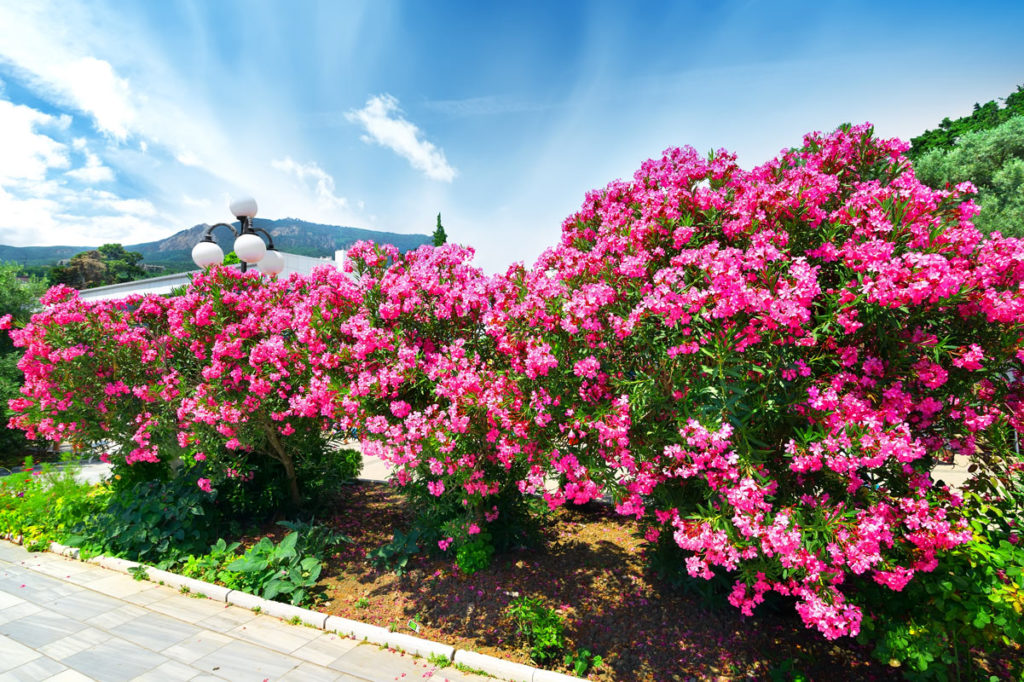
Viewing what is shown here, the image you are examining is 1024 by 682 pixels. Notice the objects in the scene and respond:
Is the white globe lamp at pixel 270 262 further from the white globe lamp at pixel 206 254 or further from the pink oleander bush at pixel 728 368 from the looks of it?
the pink oleander bush at pixel 728 368

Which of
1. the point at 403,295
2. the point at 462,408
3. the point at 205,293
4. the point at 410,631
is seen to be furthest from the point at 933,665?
the point at 205,293

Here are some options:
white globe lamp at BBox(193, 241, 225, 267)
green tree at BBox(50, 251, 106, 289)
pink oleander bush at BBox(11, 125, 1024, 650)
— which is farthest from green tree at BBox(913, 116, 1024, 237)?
green tree at BBox(50, 251, 106, 289)

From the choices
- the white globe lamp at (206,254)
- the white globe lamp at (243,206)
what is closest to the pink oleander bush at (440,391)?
the white globe lamp at (206,254)

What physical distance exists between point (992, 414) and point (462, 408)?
13.8ft

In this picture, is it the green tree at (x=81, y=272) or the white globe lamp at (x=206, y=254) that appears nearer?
the white globe lamp at (x=206, y=254)

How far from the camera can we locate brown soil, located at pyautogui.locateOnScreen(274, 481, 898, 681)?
4.33 m

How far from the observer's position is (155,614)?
5.23 meters

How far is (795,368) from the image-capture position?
3785mm

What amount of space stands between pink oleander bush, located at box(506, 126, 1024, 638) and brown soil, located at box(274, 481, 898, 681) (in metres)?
0.91

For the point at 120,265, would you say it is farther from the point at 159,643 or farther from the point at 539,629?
the point at 539,629

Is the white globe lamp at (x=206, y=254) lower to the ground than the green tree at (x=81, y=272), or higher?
lower

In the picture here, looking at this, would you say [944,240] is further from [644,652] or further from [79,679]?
[79,679]

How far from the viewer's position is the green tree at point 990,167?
1697 cm

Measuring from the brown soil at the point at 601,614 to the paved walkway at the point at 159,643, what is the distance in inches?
22.0
